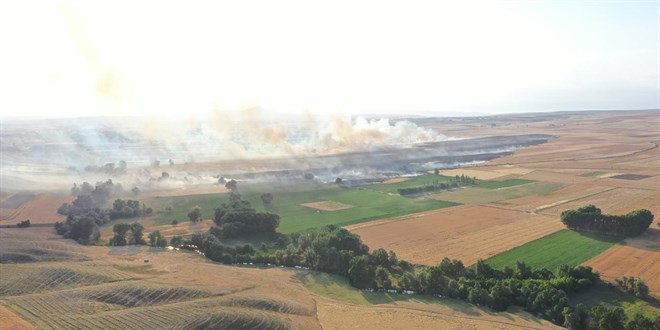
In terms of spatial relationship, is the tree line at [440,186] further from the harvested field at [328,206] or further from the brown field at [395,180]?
the harvested field at [328,206]

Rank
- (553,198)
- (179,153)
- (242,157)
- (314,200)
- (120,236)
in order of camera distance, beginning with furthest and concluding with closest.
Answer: (179,153) → (242,157) → (314,200) → (553,198) → (120,236)

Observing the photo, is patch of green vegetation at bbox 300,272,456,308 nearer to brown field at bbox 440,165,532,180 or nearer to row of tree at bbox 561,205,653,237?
row of tree at bbox 561,205,653,237

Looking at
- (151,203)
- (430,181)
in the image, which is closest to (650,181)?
(430,181)

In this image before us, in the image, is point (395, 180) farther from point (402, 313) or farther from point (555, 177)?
point (402, 313)

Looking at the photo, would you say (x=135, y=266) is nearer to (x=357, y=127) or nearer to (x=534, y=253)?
(x=534, y=253)

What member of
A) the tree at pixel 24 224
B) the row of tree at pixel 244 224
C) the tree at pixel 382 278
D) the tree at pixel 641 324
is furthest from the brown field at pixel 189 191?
the tree at pixel 641 324

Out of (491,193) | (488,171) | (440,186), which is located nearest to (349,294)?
(491,193)
